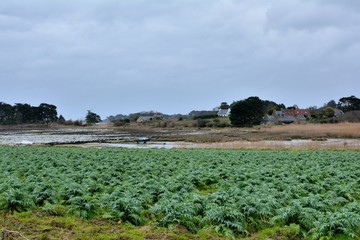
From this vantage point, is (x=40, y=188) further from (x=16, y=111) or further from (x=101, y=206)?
(x=16, y=111)

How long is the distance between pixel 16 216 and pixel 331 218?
7.53m

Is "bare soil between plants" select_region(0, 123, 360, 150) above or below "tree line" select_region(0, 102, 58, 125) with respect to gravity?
below

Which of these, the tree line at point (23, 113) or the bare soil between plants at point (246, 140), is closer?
the bare soil between plants at point (246, 140)

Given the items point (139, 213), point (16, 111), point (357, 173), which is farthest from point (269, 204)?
point (16, 111)

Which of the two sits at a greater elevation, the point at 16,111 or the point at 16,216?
the point at 16,111

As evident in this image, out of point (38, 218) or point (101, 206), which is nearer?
point (38, 218)

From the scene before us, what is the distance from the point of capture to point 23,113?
161250mm

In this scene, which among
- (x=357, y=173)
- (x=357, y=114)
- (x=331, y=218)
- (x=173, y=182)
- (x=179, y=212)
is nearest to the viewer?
(x=331, y=218)

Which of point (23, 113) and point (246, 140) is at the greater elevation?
point (23, 113)

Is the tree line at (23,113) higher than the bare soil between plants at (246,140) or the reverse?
higher

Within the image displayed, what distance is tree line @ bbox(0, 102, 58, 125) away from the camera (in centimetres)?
16112

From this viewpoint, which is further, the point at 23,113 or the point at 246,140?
the point at 23,113

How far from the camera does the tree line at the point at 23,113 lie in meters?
161

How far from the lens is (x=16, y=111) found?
531ft
